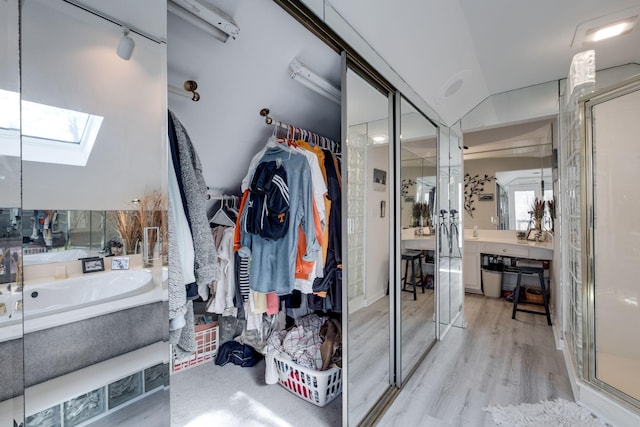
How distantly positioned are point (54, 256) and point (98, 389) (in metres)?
0.30

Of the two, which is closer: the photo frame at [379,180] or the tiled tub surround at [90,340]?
the tiled tub surround at [90,340]

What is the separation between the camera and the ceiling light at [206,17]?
3.54ft

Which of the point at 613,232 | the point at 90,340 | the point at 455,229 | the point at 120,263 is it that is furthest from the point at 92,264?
the point at 455,229

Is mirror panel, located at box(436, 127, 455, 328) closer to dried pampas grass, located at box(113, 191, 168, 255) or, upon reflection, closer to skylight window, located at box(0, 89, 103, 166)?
dried pampas grass, located at box(113, 191, 168, 255)

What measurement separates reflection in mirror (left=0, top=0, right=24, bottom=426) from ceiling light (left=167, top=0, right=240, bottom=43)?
2.25 feet

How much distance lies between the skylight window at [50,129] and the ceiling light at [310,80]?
1174mm

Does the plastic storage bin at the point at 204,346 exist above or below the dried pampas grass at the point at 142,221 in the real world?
below

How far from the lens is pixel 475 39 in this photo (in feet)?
6.68

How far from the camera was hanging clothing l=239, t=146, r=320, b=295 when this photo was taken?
1635 millimetres

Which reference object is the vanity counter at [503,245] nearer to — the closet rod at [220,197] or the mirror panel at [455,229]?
the mirror panel at [455,229]

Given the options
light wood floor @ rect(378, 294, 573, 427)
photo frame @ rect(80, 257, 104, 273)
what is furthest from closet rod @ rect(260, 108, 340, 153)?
light wood floor @ rect(378, 294, 573, 427)

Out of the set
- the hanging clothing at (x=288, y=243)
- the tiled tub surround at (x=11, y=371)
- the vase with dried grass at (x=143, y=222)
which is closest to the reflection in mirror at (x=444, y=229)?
the hanging clothing at (x=288, y=243)

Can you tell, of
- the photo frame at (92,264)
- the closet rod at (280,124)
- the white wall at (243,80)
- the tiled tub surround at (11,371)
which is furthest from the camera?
the closet rod at (280,124)

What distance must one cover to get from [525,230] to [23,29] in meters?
5.03
